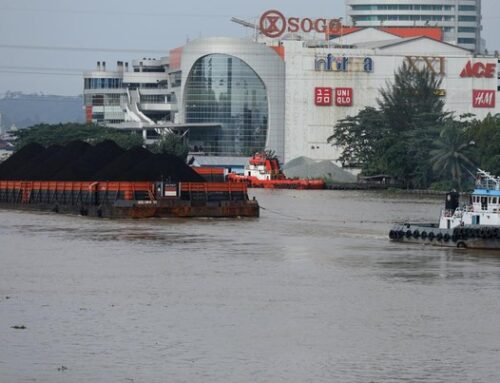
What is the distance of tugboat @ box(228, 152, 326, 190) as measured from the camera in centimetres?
13975

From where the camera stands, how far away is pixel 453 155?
131625 mm

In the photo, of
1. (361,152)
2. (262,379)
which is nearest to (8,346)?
(262,379)

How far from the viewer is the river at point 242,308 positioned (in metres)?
34.2

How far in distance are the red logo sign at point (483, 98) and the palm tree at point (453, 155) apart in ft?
135

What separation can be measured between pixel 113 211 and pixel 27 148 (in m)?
29.5

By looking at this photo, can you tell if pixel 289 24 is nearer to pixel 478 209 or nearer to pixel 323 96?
pixel 323 96

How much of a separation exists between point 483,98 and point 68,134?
48095 mm

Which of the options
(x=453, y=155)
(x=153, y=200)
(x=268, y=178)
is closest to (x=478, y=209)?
(x=153, y=200)

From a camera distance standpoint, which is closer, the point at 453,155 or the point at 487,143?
the point at 453,155

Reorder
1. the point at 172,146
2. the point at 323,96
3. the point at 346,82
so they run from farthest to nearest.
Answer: the point at 346,82 → the point at 323,96 → the point at 172,146

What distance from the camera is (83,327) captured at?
127 ft

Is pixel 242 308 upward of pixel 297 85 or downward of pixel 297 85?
downward

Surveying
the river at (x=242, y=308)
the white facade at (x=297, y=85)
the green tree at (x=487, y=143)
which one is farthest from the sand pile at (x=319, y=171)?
the river at (x=242, y=308)

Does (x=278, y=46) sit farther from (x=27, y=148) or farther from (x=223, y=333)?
(x=223, y=333)
